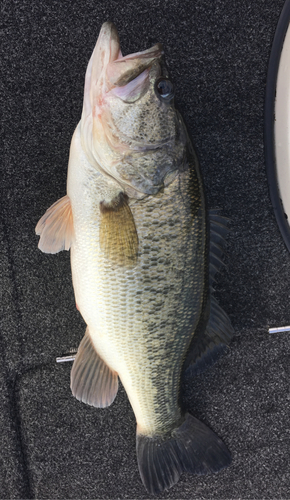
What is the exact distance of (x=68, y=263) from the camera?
1.02 meters

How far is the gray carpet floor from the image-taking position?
982 millimetres

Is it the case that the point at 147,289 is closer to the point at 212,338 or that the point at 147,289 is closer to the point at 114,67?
the point at 212,338

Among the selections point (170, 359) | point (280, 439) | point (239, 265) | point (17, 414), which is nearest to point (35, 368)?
point (17, 414)

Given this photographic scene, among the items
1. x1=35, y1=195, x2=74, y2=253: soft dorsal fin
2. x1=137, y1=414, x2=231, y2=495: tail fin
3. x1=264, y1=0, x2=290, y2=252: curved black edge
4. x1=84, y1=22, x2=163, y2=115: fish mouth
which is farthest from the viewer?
x1=264, y1=0, x2=290, y2=252: curved black edge

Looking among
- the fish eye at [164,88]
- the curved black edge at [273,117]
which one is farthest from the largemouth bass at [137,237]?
the curved black edge at [273,117]

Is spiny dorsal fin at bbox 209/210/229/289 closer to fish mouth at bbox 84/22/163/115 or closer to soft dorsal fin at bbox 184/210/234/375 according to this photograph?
soft dorsal fin at bbox 184/210/234/375

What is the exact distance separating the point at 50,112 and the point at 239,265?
80 cm

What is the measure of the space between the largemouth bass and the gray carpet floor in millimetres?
241

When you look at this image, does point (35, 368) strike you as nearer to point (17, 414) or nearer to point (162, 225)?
point (17, 414)

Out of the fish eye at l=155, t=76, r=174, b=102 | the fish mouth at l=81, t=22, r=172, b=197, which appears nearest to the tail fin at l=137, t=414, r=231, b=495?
→ the fish mouth at l=81, t=22, r=172, b=197

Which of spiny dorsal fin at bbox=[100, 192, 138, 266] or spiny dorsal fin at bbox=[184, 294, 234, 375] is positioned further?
spiny dorsal fin at bbox=[184, 294, 234, 375]

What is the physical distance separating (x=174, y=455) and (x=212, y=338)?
0.37 meters

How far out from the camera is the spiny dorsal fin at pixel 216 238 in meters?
0.79

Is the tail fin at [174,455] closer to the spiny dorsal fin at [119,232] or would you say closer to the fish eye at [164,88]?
the spiny dorsal fin at [119,232]
